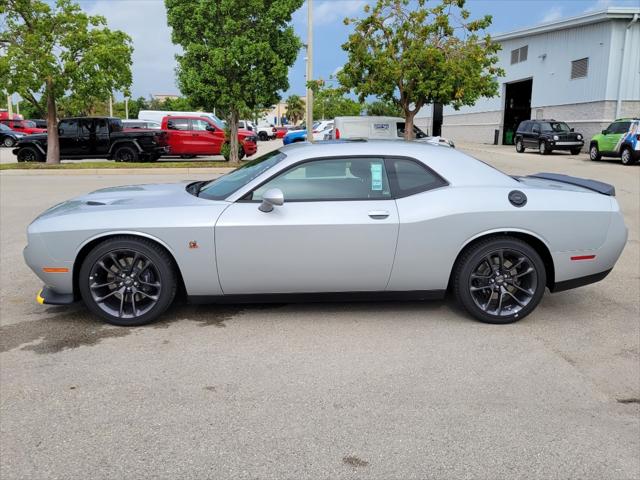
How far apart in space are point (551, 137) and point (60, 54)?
21.4 metres

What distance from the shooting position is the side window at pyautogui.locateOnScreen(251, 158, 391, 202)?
461 cm

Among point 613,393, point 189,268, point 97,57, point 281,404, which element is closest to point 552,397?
point 613,393

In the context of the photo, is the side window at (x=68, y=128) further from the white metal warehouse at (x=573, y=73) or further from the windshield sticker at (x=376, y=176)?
the white metal warehouse at (x=573, y=73)

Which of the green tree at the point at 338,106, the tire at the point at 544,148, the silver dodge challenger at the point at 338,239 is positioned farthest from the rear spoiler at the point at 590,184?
the green tree at the point at 338,106

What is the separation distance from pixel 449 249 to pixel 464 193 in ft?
1.52

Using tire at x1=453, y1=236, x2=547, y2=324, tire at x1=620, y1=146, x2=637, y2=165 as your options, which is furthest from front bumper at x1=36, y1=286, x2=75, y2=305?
tire at x1=620, y1=146, x2=637, y2=165

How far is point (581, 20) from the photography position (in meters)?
31.4

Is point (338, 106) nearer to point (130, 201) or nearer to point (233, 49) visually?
point (233, 49)

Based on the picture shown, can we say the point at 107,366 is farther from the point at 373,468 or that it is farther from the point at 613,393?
the point at 613,393

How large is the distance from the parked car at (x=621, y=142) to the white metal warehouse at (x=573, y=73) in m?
7.12

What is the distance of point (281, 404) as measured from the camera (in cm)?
337

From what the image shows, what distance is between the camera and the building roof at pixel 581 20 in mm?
28875

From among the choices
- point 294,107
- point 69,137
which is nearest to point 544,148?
point 69,137

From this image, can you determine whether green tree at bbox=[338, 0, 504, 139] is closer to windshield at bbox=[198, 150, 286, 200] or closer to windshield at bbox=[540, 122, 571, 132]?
windshield at bbox=[540, 122, 571, 132]
